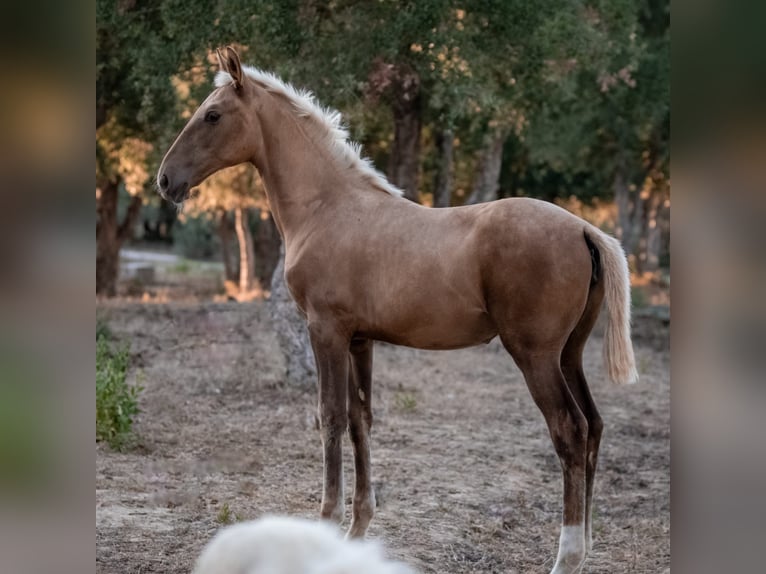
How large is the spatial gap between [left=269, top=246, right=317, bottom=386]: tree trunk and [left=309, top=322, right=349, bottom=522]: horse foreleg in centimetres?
515

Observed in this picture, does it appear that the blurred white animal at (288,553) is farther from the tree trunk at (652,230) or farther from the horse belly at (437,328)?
the tree trunk at (652,230)

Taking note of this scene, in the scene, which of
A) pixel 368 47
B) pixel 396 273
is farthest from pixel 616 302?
pixel 368 47

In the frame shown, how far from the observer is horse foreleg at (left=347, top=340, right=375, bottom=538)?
4793 mm

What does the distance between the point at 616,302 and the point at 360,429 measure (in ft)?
5.29

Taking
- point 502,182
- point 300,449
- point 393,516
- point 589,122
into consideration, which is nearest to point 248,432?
point 300,449

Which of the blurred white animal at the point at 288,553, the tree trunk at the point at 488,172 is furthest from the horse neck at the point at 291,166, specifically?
the tree trunk at the point at 488,172

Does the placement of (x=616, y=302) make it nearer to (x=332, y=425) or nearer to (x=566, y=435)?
(x=566, y=435)

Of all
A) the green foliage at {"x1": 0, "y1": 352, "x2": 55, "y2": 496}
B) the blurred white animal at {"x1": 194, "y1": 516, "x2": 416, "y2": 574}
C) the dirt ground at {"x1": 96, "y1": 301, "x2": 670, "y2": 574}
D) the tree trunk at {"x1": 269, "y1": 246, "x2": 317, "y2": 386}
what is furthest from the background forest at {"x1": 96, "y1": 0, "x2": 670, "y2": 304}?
the blurred white animal at {"x1": 194, "y1": 516, "x2": 416, "y2": 574}

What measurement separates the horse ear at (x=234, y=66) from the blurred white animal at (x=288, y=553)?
10.2ft

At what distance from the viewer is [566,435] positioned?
4.18m

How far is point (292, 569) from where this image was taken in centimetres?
187

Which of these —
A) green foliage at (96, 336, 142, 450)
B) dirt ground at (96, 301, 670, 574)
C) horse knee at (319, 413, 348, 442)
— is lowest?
dirt ground at (96, 301, 670, 574)

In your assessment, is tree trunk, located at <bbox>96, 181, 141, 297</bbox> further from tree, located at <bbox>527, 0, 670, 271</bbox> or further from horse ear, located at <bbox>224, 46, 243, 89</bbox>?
horse ear, located at <bbox>224, 46, 243, 89</bbox>

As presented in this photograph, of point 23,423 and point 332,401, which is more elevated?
point 23,423
